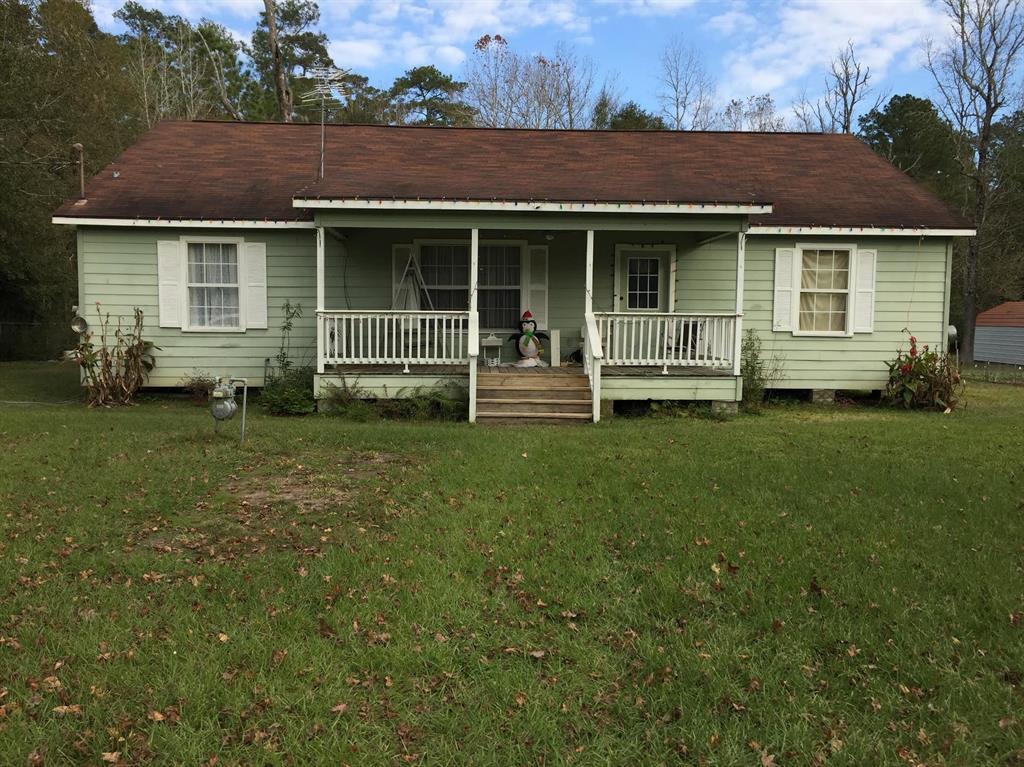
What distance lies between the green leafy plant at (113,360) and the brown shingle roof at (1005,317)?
3180cm

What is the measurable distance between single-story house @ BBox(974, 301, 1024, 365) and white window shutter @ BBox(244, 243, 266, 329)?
98.3 feet

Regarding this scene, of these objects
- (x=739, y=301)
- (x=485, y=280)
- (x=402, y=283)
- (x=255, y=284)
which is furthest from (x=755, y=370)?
(x=255, y=284)

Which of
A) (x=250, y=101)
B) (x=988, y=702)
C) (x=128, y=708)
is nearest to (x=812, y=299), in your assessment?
(x=988, y=702)

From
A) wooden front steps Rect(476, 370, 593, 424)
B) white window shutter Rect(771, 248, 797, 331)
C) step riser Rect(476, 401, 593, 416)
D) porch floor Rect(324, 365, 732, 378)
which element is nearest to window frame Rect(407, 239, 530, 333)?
porch floor Rect(324, 365, 732, 378)

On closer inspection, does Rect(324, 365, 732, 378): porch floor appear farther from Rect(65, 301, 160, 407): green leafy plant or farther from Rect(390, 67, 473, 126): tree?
Rect(390, 67, 473, 126): tree

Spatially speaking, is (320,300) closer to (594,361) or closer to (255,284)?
(255,284)

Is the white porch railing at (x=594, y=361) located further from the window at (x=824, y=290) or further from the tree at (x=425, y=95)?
the tree at (x=425, y=95)

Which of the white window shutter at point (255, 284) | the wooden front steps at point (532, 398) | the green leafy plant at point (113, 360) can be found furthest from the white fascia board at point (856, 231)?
the green leafy plant at point (113, 360)

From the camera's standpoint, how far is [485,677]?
10.0ft

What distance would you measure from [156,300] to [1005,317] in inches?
1281

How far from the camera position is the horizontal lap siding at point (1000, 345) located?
2903 cm

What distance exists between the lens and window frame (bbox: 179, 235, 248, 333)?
36.8 ft

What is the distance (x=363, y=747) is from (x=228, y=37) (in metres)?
38.0

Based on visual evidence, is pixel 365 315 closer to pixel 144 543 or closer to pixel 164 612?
pixel 144 543
